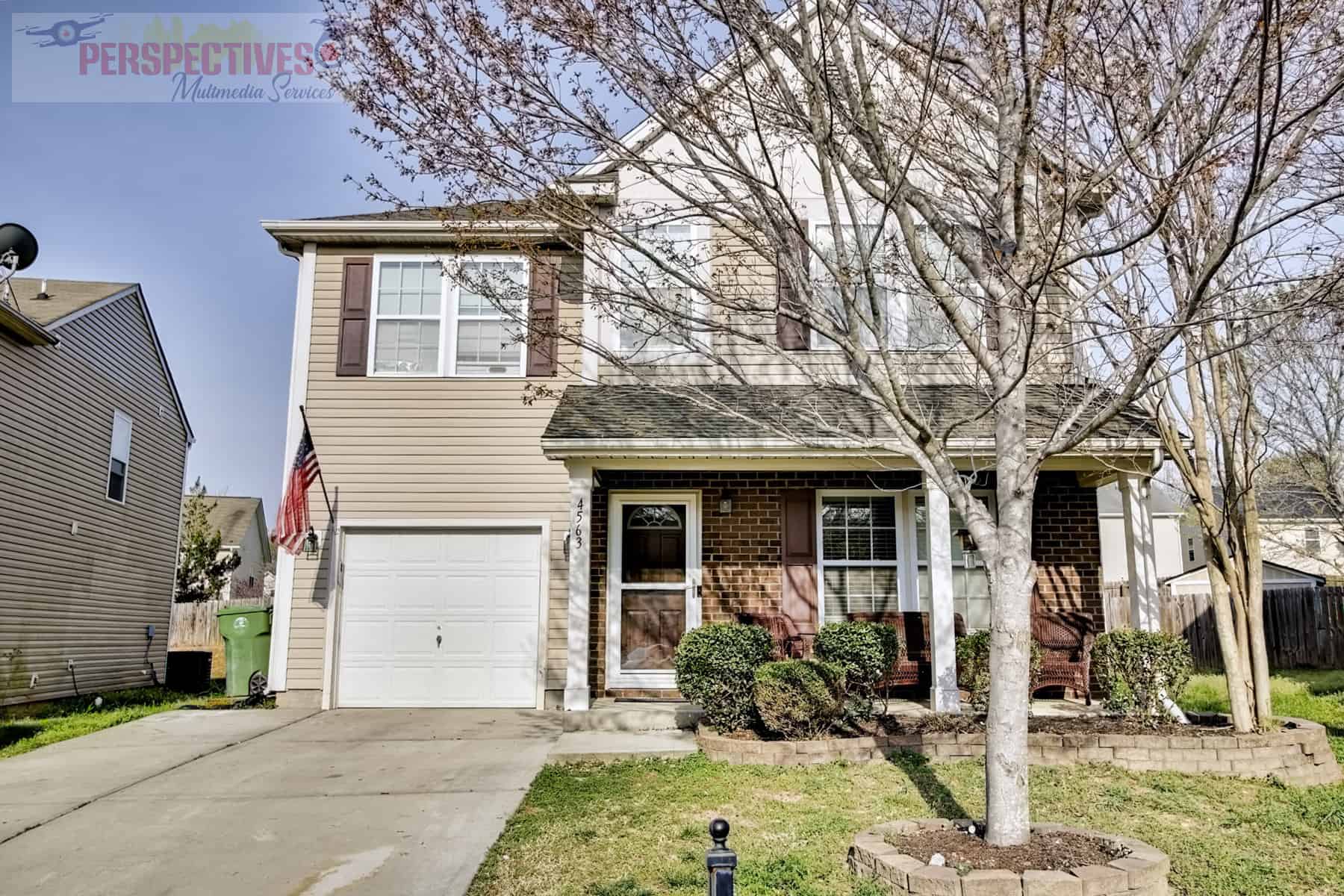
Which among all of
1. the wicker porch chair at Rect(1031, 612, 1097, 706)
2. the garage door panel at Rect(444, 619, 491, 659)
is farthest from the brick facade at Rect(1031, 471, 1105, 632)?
the garage door panel at Rect(444, 619, 491, 659)

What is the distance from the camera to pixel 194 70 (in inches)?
426

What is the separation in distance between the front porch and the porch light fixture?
3.09 metres

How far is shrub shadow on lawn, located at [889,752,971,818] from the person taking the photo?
5277mm

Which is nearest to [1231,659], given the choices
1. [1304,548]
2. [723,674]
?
[723,674]

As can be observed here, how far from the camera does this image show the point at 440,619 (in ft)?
33.6

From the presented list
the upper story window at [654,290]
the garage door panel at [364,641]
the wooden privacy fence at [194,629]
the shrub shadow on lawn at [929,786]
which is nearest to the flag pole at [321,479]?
the garage door panel at [364,641]

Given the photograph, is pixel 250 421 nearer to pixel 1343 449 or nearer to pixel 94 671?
pixel 94 671

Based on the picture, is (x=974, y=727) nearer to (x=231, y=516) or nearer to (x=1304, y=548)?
(x=1304, y=548)

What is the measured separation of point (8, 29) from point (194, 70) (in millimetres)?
2908

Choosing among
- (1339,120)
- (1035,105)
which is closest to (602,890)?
(1035,105)

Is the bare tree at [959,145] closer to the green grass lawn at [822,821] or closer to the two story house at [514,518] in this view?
the green grass lawn at [822,821]

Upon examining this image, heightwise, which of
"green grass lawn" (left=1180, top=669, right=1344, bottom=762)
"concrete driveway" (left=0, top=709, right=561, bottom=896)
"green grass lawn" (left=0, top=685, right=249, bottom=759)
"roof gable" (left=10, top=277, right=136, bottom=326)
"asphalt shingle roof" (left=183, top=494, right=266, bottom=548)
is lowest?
"green grass lawn" (left=0, top=685, right=249, bottom=759)

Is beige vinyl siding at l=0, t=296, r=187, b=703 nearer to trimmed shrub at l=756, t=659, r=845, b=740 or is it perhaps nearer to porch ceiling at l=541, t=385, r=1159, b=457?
porch ceiling at l=541, t=385, r=1159, b=457

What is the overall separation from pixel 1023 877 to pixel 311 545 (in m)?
8.42
